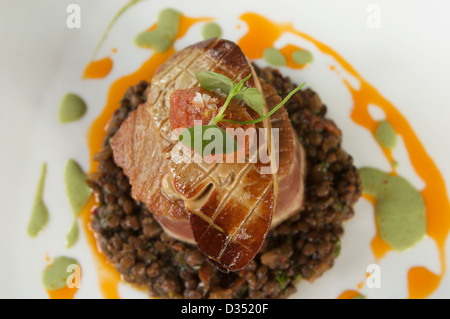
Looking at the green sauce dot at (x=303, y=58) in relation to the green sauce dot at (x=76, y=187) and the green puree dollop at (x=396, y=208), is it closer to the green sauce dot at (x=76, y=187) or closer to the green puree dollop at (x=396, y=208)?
the green puree dollop at (x=396, y=208)

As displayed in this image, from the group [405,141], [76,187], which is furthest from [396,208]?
[76,187]

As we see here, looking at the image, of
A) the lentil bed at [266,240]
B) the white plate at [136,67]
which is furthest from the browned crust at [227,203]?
the white plate at [136,67]

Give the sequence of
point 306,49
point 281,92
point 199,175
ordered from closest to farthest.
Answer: point 199,175 → point 281,92 → point 306,49

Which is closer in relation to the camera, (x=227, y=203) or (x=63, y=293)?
(x=227, y=203)

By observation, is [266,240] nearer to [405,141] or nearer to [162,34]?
[405,141]
